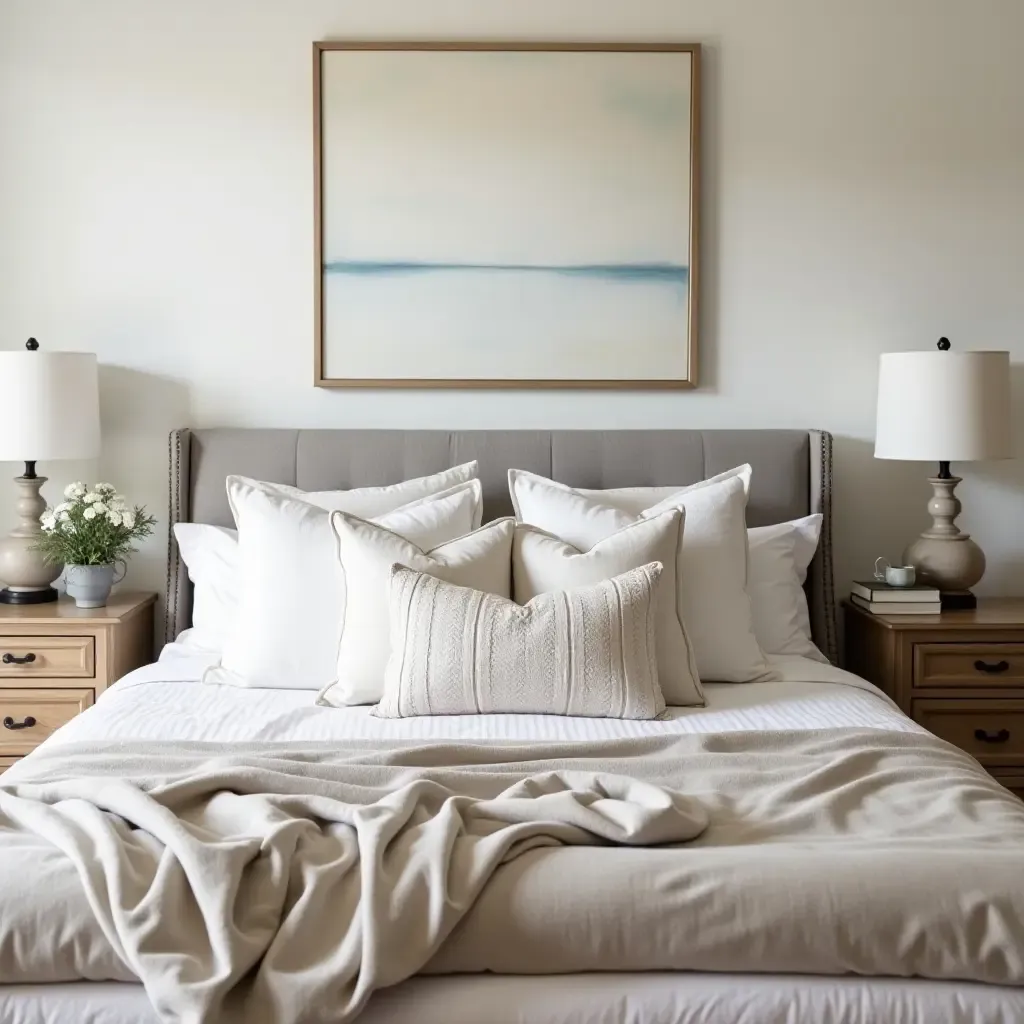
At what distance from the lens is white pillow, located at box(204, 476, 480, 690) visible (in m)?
3.00

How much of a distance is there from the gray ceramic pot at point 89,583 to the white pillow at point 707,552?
1.19m

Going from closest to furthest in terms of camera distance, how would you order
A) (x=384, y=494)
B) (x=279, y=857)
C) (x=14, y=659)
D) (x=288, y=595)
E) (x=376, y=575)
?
(x=279, y=857)
(x=376, y=575)
(x=288, y=595)
(x=14, y=659)
(x=384, y=494)

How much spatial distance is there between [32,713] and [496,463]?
1.46m

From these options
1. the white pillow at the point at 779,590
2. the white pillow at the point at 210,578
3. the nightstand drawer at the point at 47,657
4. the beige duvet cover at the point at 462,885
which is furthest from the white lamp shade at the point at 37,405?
the white pillow at the point at 779,590

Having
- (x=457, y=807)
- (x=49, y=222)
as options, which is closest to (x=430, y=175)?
(x=49, y=222)

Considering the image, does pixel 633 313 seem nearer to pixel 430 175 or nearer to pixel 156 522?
pixel 430 175

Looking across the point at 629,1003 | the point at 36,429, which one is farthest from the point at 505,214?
the point at 629,1003

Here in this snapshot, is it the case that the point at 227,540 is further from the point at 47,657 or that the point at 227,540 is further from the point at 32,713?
the point at 32,713

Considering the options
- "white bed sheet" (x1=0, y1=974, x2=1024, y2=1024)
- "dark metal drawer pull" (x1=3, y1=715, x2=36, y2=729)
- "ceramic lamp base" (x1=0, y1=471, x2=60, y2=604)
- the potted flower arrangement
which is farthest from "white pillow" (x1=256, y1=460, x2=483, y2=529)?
"white bed sheet" (x1=0, y1=974, x2=1024, y2=1024)

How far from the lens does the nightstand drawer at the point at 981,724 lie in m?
3.38

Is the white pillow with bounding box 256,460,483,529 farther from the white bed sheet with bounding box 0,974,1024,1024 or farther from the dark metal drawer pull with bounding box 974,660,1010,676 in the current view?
the white bed sheet with bounding box 0,974,1024,1024

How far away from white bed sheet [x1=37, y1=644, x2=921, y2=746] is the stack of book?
0.50m

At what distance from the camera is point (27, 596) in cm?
350

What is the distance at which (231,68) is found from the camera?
145 inches
